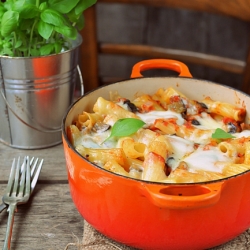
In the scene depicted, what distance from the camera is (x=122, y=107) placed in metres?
1.11

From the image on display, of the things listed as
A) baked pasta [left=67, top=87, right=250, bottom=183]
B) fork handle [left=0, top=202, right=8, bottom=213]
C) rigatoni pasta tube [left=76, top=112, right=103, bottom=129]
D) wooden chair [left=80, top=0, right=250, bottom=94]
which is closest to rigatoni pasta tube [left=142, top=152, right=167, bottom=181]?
baked pasta [left=67, top=87, right=250, bottom=183]

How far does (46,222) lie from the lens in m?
0.95

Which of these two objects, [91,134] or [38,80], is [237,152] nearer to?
[91,134]

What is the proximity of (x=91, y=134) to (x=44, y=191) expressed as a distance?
0.60ft

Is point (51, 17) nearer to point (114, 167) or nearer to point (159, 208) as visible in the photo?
point (114, 167)

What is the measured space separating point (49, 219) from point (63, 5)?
514 millimetres

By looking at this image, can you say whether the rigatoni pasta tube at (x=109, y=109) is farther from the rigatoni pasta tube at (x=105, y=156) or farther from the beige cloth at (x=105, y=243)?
the beige cloth at (x=105, y=243)

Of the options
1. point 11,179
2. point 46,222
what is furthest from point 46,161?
point 46,222

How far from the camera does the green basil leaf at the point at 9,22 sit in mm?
1014

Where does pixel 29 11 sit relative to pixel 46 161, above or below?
above

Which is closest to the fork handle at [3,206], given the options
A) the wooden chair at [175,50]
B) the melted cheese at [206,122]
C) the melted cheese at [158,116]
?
the melted cheese at [158,116]

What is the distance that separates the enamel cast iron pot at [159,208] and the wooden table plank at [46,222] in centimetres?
8

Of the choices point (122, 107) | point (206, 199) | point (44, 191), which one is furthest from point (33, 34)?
point (206, 199)

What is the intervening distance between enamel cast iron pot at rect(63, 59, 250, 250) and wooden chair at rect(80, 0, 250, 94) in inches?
37.6
